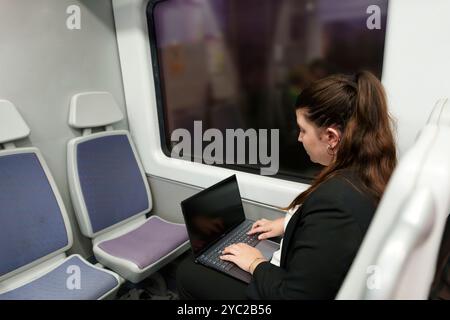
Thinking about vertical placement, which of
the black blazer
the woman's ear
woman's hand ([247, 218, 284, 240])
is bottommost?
woman's hand ([247, 218, 284, 240])

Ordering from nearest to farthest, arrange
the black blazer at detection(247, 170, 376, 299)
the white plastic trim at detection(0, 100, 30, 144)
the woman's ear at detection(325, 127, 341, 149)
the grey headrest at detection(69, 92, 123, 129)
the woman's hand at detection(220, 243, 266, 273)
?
the black blazer at detection(247, 170, 376, 299) → the woman's ear at detection(325, 127, 341, 149) → the woman's hand at detection(220, 243, 266, 273) → the white plastic trim at detection(0, 100, 30, 144) → the grey headrest at detection(69, 92, 123, 129)

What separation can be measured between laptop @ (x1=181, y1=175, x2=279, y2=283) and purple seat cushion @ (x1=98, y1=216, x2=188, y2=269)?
0.32 meters

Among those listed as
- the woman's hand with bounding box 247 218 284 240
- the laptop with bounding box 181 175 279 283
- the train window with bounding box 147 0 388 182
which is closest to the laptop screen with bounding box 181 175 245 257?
the laptop with bounding box 181 175 279 283

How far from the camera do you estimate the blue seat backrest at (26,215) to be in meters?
1.32

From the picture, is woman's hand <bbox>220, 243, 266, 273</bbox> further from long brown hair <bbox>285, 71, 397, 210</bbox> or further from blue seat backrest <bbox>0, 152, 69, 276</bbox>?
blue seat backrest <bbox>0, 152, 69, 276</bbox>

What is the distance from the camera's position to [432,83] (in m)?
1.04

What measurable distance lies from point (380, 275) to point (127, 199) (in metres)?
1.64

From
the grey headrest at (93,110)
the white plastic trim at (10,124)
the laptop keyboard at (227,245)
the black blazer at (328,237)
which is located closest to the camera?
the black blazer at (328,237)

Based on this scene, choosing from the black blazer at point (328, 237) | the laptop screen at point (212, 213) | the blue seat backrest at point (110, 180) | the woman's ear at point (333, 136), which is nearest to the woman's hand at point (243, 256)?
the laptop screen at point (212, 213)

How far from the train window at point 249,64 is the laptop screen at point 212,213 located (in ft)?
0.89

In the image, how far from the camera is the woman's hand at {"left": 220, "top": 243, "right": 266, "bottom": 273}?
1111mm

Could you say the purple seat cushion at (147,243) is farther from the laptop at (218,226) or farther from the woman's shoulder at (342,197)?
the woman's shoulder at (342,197)

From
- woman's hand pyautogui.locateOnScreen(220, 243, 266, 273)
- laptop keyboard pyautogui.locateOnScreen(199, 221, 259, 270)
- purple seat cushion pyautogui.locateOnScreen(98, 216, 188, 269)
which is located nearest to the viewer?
woman's hand pyautogui.locateOnScreen(220, 243, 266, 273)
